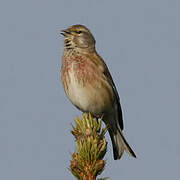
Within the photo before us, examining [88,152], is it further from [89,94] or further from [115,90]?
[115,90]

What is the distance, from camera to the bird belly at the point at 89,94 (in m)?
6.64

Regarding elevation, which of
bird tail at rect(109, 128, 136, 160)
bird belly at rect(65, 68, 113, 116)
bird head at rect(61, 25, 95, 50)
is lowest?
bird tail at rect(109, 128, 136, 160)

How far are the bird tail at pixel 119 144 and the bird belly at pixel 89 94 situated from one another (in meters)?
0.63

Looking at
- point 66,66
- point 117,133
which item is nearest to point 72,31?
point 66,66

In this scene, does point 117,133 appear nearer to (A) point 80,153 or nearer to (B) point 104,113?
(B) point 104,113

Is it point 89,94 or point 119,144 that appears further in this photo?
point 119,144

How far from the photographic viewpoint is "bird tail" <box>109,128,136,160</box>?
6918 mm

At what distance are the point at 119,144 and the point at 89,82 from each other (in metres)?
1.38

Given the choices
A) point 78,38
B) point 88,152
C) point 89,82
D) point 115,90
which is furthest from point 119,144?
point 88,152

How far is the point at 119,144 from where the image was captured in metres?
7.13

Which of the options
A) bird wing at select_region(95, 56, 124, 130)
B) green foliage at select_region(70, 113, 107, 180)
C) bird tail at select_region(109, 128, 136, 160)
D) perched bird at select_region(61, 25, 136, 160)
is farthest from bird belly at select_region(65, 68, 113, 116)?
green foliage at select_region(70, 113, 107, 180)

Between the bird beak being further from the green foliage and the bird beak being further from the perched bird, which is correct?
the green foliage

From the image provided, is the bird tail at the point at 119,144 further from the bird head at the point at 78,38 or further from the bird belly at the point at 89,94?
the bird head at the point at 78,38

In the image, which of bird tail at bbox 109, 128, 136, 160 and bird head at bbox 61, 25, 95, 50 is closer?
bird tail at bbox 109, 128, 136, 160
